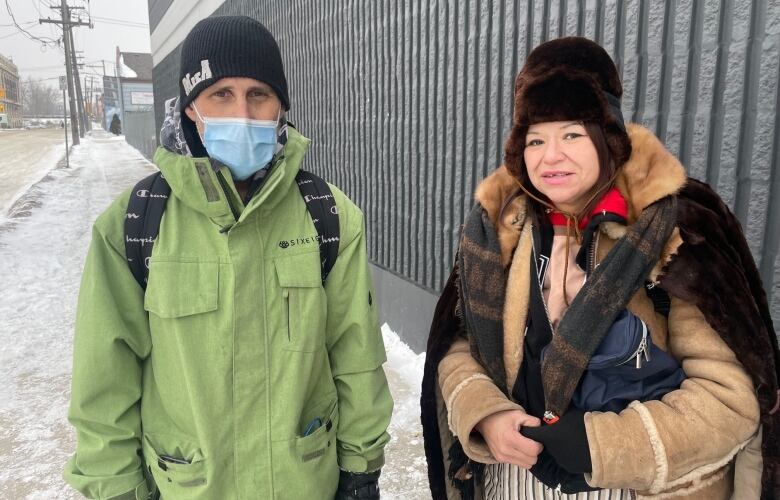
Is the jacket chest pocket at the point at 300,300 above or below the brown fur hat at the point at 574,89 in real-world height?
below

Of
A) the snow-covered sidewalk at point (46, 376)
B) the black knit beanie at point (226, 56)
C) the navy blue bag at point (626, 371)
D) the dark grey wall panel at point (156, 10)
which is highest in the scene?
the dark grey wall panel at point (156, 10)

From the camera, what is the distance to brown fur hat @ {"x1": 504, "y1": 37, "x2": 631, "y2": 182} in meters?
1.43

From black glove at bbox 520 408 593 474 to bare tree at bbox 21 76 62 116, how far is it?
137m

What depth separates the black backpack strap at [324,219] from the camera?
1.71 metres

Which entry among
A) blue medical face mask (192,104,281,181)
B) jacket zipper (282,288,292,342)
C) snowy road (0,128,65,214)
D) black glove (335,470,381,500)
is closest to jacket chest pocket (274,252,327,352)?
jacket zipper (282,288,292,342)

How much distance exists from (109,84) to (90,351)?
275ft

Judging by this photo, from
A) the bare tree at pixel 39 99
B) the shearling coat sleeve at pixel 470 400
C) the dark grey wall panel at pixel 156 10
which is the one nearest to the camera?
the shearling coat sleeve at pixel 470 400

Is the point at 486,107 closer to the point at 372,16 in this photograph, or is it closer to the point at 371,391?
the point at 372,16

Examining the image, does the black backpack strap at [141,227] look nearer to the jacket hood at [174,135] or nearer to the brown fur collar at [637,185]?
the jacket hood at [174,135]

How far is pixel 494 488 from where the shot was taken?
1780 mm

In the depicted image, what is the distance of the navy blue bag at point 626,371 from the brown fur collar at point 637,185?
290 mm

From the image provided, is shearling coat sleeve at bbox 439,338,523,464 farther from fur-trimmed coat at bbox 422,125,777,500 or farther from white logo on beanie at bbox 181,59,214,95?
white logo on beanie at bbox 181,59,214,95

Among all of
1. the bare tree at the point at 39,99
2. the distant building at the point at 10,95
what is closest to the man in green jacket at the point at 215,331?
the distant building at the point at 10,95

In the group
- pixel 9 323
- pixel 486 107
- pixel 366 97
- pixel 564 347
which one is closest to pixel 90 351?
pixel 564 347
